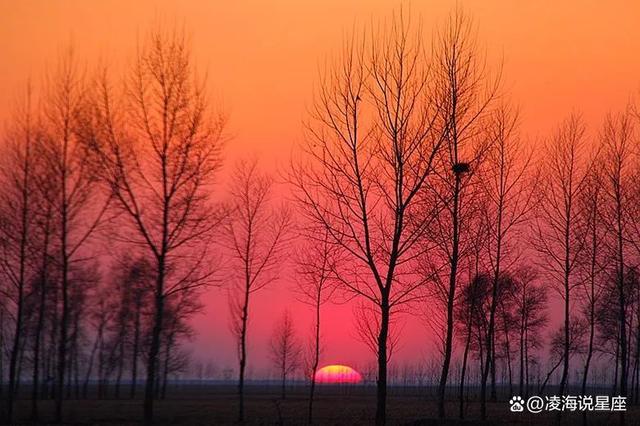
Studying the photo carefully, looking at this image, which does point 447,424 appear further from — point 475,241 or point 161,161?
point 161,161

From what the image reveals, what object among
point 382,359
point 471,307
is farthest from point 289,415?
point 382,359

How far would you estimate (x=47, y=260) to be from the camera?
95.3 feet

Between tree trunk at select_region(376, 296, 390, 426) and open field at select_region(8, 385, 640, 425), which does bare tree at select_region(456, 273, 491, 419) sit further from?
tree trunk at select_region(376, 296, 390, 426)

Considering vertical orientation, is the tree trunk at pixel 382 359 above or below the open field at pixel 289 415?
above

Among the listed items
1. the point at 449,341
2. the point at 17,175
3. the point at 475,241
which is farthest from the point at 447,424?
the point at 17,175

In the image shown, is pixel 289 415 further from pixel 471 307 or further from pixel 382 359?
pixel 382 359

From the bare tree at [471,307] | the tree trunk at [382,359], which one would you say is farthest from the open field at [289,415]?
the tree trunk at [382,359]

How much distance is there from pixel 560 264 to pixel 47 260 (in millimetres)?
20384

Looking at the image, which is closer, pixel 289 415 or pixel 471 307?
pixel 471 307

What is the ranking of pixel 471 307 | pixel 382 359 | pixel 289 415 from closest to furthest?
1. pixel 382 359
2. pixel 471 307
3. pixel 289 415

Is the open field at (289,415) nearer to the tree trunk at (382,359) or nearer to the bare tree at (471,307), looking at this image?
the bare tree at (471,307)

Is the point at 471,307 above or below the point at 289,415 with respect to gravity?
above

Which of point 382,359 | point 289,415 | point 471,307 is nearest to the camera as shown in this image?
point 382,359

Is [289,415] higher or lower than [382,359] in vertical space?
lower
